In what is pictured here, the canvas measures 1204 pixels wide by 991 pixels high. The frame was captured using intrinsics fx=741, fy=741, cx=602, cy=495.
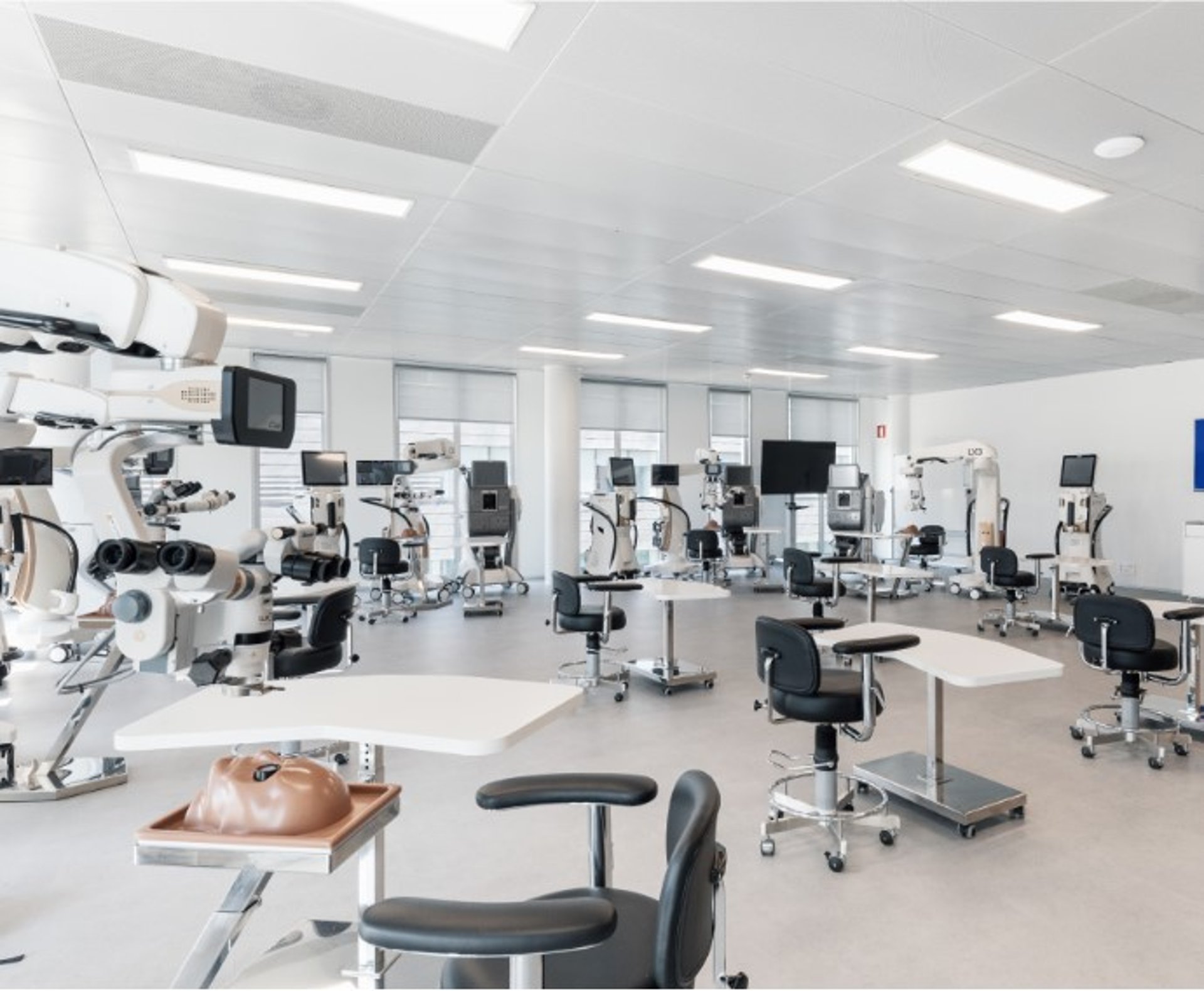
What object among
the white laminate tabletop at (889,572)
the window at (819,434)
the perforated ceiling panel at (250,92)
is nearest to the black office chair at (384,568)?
the white laminate tabletop at (889,572)

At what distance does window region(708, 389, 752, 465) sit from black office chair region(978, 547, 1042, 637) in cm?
519

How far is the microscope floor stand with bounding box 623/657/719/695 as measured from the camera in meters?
5.26

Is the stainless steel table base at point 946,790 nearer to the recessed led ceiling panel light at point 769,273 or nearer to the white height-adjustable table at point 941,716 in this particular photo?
the white height-adjustable table at point 941,716

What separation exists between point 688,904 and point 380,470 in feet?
25.0

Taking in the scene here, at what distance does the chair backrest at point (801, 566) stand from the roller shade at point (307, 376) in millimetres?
6190

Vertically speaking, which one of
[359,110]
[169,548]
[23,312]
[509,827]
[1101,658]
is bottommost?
[509,827]

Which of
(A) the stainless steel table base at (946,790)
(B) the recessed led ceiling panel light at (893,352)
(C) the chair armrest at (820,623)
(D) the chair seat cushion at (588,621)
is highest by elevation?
(B) the recessed led ceiling panel light at (893,352)

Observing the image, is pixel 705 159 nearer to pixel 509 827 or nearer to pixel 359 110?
pixel 359 110

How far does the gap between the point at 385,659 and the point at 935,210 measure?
5241 mm

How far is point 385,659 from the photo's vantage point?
6.29 m

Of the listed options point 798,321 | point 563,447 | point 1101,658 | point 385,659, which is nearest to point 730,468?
point 563,447

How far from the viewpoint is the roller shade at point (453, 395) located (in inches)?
394

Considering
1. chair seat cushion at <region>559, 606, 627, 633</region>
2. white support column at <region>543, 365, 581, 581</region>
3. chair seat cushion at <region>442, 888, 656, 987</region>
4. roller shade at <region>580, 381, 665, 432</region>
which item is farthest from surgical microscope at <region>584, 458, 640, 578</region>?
chair seat cushion at <region>442, 888, 656, 987</region>

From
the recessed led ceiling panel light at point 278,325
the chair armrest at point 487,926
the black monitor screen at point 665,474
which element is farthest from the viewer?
the black monitor screen at point 665,474
